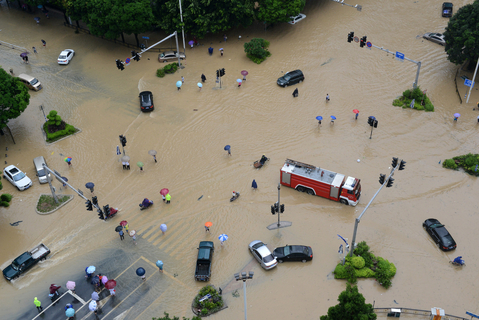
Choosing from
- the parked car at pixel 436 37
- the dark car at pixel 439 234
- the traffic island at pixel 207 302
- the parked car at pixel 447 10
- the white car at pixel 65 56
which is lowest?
the traffic island at pixel 207 302

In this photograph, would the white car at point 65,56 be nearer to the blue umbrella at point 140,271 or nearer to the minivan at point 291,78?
the minivan at point 291,78

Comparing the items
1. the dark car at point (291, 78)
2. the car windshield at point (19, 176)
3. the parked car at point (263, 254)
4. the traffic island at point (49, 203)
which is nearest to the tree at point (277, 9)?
the dark car at point (291, 78)

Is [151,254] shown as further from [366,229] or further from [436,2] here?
[436,2]

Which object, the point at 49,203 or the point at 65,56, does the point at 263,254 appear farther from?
the point at 65,56

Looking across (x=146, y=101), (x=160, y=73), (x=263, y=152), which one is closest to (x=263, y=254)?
(x=263, y=152)

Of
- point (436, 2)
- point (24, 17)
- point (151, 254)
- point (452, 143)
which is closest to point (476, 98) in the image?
point (452, 143)
